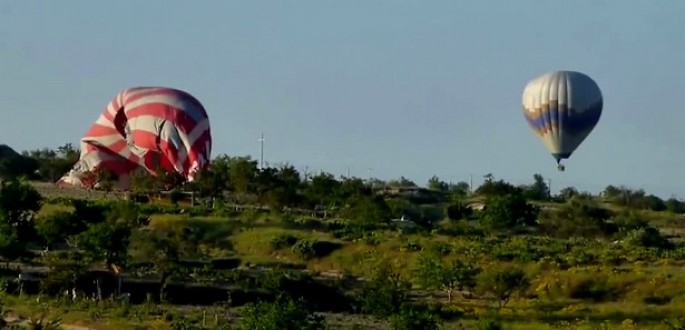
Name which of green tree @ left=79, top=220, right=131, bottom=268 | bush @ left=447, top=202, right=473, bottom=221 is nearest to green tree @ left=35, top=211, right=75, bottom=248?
green tree @ left=79, top=220, right=131, bottom=268

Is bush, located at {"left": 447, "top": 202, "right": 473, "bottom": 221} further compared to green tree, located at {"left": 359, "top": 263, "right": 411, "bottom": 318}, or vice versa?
bush, located at {"left": 447, "top": 202, "right": 473, "bottom": 221}

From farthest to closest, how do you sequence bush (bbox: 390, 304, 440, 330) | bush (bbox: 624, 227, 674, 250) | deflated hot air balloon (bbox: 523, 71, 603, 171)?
deflated hot air balloon (bbox: 523, 71, 603, 171)
bush (bbox: 624, 227, 674, 250)
bush (bbox: 390, 304, 440, 330)

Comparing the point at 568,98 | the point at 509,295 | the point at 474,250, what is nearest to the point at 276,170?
the point at 568,98

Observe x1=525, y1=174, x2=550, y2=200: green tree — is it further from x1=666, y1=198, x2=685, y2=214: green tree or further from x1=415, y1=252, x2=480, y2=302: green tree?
x1=415, y1=252, x2=480, y2=302: green tree

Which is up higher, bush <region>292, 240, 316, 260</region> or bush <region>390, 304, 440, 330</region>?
bush <region>292, 240, 316, 260</region>

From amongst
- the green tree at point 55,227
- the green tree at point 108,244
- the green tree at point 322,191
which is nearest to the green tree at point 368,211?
the green tree at point 322,191

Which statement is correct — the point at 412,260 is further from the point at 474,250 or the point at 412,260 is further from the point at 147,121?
the point at 147,121

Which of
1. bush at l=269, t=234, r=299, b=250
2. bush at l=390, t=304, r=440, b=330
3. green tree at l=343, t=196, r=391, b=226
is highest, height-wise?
green tree at l=343, t=196, r=391, b=226

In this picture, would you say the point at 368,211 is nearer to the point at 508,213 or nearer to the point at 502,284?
the point at 508,213
